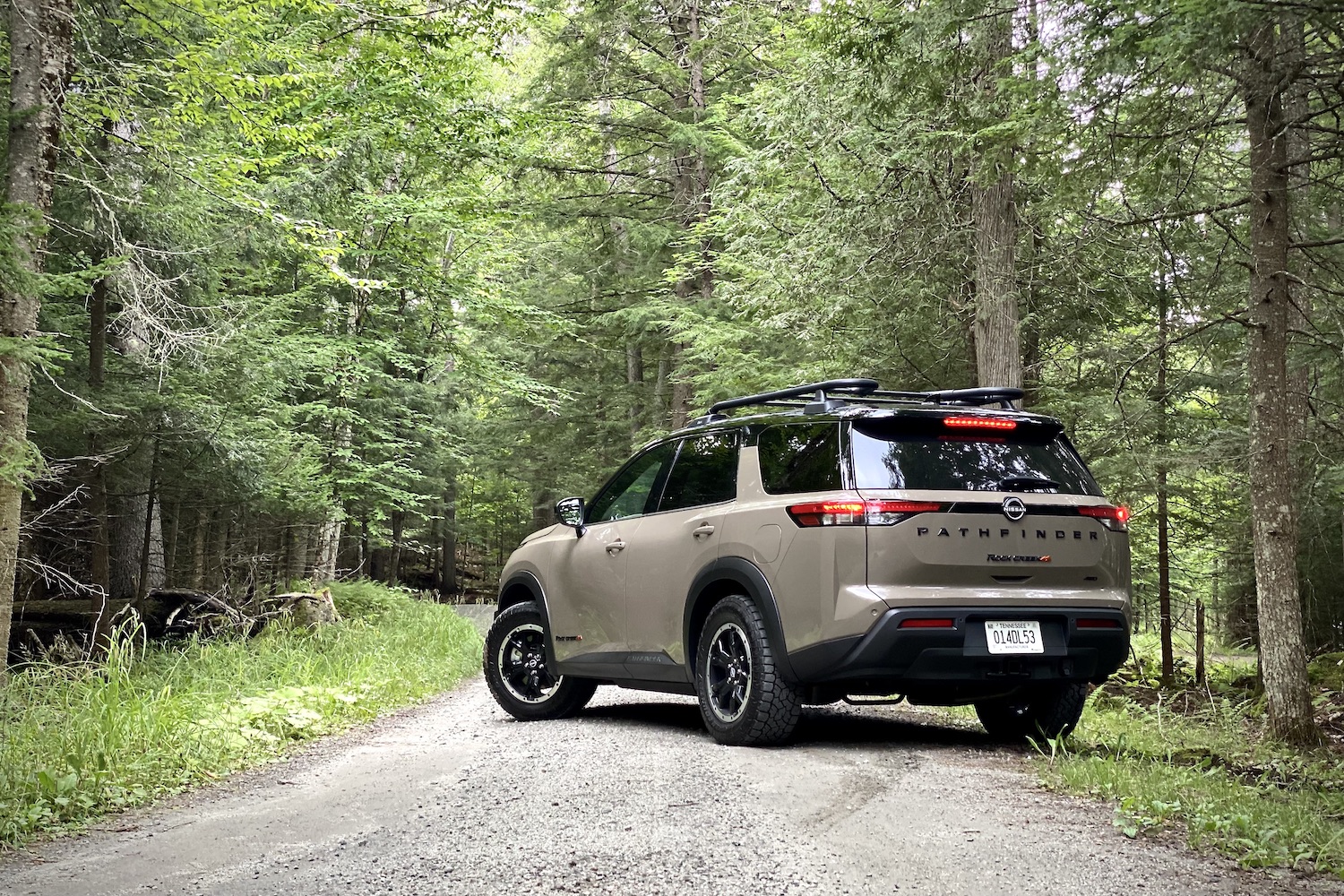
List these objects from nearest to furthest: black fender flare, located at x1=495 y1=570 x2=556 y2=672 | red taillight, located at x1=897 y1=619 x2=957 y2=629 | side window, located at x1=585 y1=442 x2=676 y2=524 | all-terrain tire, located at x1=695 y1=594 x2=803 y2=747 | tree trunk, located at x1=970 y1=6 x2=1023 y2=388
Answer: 1. red taillight, located at x1=897 y1=619 x2=957 y2=629
2. all-terrain tire, located at x1=695 y1=594 x2=803 y2=747
3. side window, located at x1=585 y1=442 x2=676 y2=524
4. black fender flare, located at x1=495 y1=570 x2=556 y2=672
5. tree trunk, located at x1=970 y1=6 x2=1023 y2=388

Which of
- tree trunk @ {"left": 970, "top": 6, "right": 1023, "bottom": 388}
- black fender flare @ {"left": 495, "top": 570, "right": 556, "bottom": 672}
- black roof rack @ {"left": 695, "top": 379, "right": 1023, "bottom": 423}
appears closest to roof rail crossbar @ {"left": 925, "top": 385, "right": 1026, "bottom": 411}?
black roof rack @ {"left": 695, "top": 379, "right": 1023, "bottom": 423}

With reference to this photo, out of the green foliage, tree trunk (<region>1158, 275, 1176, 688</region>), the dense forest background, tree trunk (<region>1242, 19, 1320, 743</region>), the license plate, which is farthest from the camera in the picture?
the green foliage

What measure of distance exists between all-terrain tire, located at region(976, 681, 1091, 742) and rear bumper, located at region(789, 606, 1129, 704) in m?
0.37

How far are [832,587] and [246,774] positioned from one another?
3.64m

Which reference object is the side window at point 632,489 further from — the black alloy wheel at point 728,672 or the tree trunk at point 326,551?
the tree trunk at point 326,551

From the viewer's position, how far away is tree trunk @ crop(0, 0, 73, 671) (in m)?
8.30

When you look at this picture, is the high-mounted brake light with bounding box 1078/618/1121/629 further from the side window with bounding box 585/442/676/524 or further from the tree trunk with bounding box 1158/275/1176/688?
the tree trunk with bounding box 1158/275/1176/688

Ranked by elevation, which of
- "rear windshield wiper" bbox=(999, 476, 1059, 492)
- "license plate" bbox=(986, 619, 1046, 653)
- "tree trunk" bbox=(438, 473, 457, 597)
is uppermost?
"rear windshield wiper" bbox=(999, 476, 1059, 492)

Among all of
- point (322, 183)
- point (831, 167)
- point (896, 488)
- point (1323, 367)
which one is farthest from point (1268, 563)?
point (322, 183)

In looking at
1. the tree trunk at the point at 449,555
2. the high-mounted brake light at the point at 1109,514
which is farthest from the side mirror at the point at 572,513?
the tree trunk at the point at 449,555

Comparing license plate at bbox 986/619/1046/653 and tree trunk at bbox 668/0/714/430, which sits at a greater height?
tree trunk at bbox 668/0/714/430

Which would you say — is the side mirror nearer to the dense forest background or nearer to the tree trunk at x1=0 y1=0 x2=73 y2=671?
the dense forest background

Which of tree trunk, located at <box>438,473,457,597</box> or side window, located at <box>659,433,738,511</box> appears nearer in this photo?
side window, located at <box>659,433,738,511</box>

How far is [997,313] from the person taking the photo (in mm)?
11938
